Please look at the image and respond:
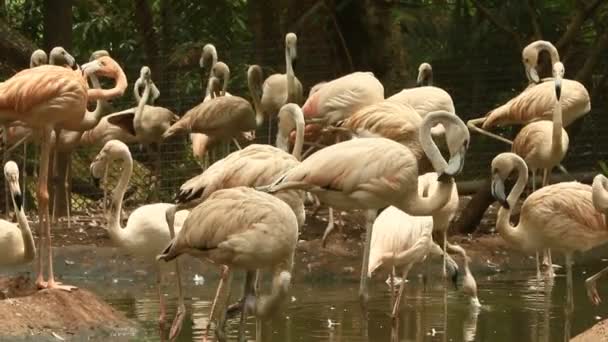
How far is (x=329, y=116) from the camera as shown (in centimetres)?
1048

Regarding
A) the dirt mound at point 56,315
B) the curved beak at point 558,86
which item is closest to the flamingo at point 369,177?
the dirt mound at point 56,315

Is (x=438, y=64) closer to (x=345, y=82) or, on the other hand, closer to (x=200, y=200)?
(x=345, y=82)

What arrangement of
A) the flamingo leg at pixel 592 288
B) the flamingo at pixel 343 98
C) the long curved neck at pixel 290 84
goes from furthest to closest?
the long curved neck at pixel 290 84 < the flamingo at pixel 343 98 < the flamingo leg at pixel 592 288

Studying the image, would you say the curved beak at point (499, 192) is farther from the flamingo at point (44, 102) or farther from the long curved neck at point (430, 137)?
the flamingo at point (44, 102)

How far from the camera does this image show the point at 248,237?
6.56m

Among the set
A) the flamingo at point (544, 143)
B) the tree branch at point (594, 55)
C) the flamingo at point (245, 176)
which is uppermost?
the tree branch at point (594, 55)

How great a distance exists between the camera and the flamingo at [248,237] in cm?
656

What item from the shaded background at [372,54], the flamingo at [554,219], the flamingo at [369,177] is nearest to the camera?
the flamingo at [369,177]

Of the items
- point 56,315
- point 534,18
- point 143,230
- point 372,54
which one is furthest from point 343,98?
point 56,315

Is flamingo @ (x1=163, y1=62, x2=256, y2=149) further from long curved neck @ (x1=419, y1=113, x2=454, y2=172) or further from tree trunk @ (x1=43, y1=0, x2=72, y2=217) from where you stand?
long curved neck @ (x1=419, y1=113, x2=454, y2=172)

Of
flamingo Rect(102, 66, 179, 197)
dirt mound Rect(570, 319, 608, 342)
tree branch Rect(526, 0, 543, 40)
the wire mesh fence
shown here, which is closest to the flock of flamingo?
flamingo Rect(102, 66, 179, 197)

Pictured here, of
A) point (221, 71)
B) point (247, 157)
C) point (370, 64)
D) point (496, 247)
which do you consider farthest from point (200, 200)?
point (370, 64)

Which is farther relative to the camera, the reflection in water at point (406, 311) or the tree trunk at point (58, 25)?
the tree trunk at point (58, 25)

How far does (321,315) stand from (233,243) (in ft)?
6.01
